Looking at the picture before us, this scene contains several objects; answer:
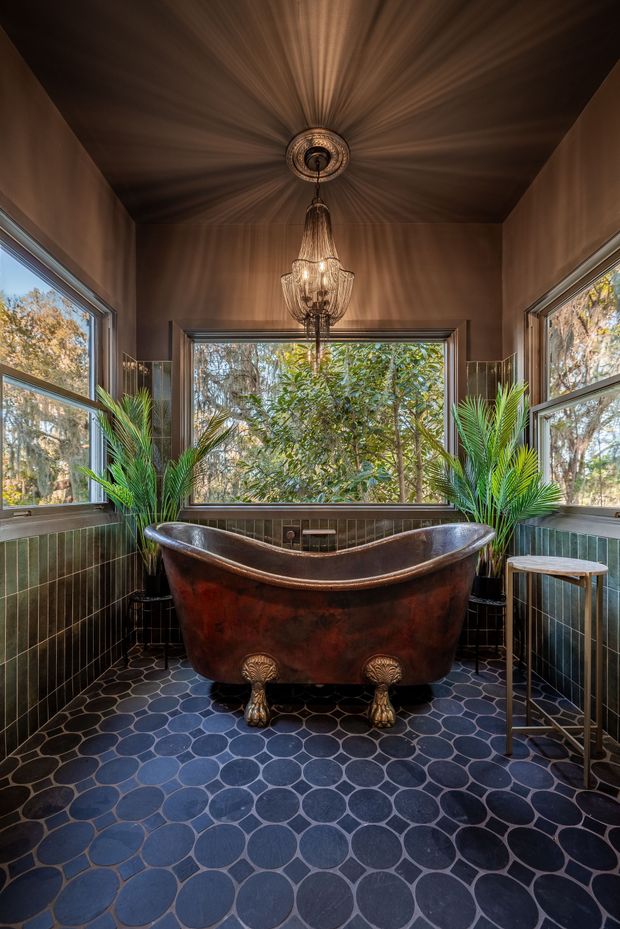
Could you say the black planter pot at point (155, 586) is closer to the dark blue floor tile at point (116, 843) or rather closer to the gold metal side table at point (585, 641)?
the dark blue floor tile at point (116, 843)

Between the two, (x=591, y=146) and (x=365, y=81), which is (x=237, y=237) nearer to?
(x=365, y=81)

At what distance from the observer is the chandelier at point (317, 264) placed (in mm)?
1956

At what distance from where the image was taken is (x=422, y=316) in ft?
8.73

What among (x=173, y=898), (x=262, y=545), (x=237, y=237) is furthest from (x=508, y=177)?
(x=173, y=898)

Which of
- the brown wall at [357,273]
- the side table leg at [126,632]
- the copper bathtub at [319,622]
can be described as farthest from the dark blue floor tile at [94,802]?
the brown wall at [357,273]

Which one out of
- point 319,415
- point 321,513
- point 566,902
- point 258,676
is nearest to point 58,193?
point 319,415

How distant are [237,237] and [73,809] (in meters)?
2.86

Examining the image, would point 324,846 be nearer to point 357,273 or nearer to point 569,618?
point 569,618

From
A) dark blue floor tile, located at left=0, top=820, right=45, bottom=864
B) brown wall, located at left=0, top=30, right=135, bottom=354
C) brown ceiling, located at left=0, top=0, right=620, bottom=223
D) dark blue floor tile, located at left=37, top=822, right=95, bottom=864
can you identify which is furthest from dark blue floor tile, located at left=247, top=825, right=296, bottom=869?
brown ceiling, located at left=0, top=0, right=620, bottom=223

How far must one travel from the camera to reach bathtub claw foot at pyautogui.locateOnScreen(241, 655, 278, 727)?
1757 millimetres

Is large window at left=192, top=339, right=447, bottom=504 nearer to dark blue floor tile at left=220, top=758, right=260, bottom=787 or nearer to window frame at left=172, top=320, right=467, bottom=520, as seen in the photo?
window frame at left=172, top=320, right=467, bottom=520

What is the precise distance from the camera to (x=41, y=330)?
75.4 inches

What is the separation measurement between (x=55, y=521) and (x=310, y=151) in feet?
6.88

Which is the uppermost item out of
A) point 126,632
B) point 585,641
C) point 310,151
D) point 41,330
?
point 310,151
